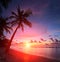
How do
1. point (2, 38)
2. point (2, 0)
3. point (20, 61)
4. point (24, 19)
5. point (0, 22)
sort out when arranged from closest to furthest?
1. point (2, 0)
2. point (20, 61)
3. point (0, 22)
4. point (24, 19)
5. point (2, 38)

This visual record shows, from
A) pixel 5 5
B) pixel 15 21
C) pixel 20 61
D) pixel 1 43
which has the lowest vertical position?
pixel 1 43

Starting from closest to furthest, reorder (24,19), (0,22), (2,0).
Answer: (2,0), (0,22), (24,19)

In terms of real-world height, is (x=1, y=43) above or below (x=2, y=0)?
below

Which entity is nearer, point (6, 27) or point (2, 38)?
point (6, 27)

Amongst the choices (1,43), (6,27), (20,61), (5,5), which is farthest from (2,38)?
(5,5)

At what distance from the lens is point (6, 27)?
43.2m

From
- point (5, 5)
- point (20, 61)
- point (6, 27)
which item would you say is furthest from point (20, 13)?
point (5, 5)

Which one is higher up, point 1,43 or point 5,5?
point 5,5

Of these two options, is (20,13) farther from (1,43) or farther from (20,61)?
(20,61)

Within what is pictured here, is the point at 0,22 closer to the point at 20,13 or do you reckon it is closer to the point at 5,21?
the point at 5,21

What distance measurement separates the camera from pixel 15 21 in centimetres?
4366

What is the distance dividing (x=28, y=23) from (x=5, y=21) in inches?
225

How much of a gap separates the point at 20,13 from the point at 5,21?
4.13 metres

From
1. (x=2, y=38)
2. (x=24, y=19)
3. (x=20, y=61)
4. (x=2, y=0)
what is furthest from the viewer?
(x=2, y=38)
